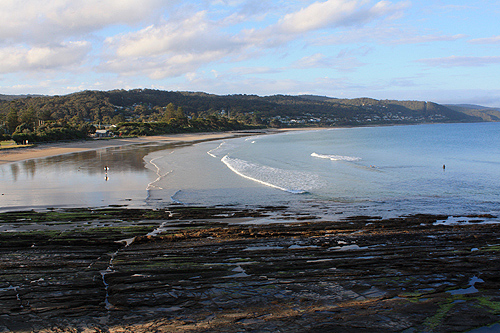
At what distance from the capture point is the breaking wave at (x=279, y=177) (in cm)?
1784

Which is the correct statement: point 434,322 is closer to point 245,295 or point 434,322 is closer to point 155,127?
point 245,295

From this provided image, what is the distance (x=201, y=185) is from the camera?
59.6 feet

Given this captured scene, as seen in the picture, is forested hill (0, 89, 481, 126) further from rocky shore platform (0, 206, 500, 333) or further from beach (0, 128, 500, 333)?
rocky shore platform (0, 206, 500, 333)

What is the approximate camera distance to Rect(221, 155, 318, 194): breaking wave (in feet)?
58.5

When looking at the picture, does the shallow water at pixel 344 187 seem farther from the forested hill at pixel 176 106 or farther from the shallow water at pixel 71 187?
the forested hill at pixel 176 106

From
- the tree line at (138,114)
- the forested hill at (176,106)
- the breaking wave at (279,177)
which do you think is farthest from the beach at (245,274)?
the forested hill at (176,106)

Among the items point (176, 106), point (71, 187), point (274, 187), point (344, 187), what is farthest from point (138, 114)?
point (344, 187)

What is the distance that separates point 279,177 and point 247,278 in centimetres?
1551

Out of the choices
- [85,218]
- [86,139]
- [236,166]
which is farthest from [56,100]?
[85,218]

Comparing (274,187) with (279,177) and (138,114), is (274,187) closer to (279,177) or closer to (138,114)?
(279,177)

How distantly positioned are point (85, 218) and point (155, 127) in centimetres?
8168

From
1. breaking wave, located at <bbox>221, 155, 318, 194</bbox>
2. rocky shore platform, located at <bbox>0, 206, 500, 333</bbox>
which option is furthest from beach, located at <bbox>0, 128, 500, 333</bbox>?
breaking wave, located at <bbox>221, 155, 318, 194</bbox>

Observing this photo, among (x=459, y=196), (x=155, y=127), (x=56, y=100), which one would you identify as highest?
(x=56, y=100)

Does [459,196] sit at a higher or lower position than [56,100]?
lower
